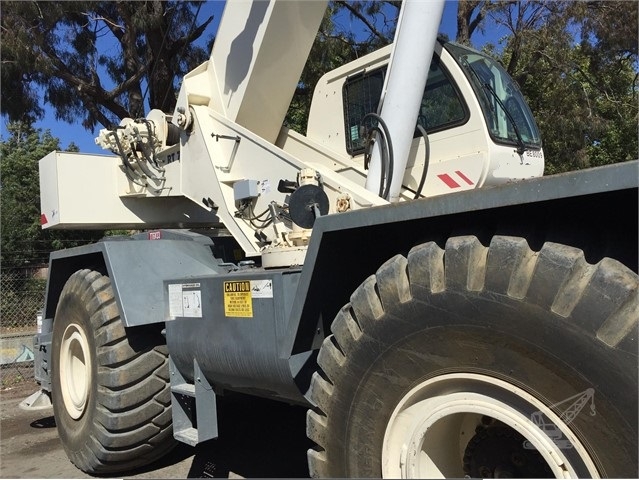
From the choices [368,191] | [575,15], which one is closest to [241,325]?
[368,191]

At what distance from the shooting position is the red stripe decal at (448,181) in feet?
13.3

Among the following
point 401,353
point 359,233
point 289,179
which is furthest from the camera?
point 289,179

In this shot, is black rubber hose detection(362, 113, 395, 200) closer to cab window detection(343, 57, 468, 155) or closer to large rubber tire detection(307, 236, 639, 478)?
cab window detection(343, 57, 468, 155)

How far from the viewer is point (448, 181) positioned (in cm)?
407

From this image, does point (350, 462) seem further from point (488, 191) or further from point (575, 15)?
point (575, 15)

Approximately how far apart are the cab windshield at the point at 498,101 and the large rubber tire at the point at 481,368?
230cm

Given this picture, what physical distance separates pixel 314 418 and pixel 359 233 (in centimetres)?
85

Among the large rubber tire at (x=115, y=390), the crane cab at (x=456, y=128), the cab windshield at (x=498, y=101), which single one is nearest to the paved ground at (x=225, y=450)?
the large rubber tire at (x=115, y=390)

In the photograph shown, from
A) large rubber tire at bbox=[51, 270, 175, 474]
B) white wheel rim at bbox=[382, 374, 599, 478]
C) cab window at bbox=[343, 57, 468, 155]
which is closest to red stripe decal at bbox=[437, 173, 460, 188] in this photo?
cab window at bbox=[343, 57, 468, 155]

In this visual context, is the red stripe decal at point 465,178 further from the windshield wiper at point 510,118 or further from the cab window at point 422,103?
the windshield wiper at point 510,118

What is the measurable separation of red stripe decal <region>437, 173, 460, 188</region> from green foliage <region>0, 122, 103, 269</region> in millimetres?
10111

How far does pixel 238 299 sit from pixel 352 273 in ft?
2.16

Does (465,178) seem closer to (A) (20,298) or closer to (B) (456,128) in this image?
(B) (456,128)

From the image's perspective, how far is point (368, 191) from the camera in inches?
146
